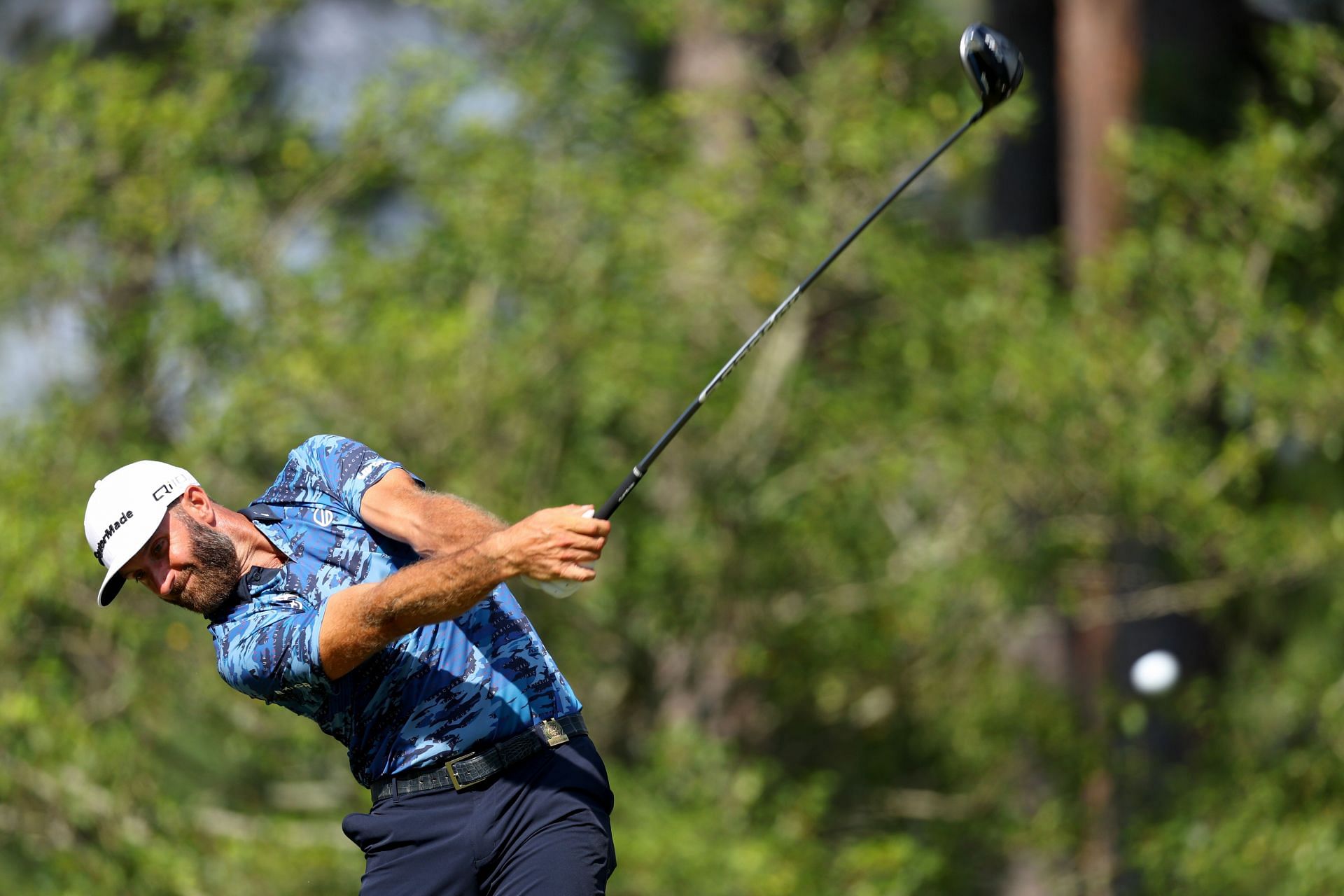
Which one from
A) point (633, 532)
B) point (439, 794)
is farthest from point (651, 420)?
point (439, 794)

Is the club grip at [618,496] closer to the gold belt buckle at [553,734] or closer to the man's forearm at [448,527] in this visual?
the man's forearm at [448,527]

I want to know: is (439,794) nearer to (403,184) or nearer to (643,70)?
(403,184)

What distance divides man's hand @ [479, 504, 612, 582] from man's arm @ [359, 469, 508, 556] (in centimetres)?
23

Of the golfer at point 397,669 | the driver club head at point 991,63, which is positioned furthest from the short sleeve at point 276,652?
the driver club head at point 991,63

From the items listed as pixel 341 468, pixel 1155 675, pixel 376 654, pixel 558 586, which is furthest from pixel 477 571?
pixel 1155 675

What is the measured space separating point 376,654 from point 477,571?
1.60ft

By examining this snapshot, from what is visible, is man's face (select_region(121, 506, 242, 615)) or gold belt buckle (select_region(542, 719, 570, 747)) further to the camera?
gold belt buckle (select_region(542, 719, 570, 747))

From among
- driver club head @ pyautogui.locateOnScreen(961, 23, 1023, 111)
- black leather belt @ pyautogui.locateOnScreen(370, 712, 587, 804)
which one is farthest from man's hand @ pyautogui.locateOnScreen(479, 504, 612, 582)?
driver club head @ pyautogui.locateOnScreen(961, 23, 1023, 111)

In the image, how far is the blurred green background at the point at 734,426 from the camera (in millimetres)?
10516

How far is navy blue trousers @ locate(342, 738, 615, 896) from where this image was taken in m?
4.17

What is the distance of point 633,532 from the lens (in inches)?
429

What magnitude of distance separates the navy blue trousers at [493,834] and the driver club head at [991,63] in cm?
229

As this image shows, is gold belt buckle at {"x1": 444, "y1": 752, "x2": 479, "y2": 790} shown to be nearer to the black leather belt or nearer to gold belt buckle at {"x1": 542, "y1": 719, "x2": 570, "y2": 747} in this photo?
the black leather belt

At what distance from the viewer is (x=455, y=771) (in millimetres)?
4168
